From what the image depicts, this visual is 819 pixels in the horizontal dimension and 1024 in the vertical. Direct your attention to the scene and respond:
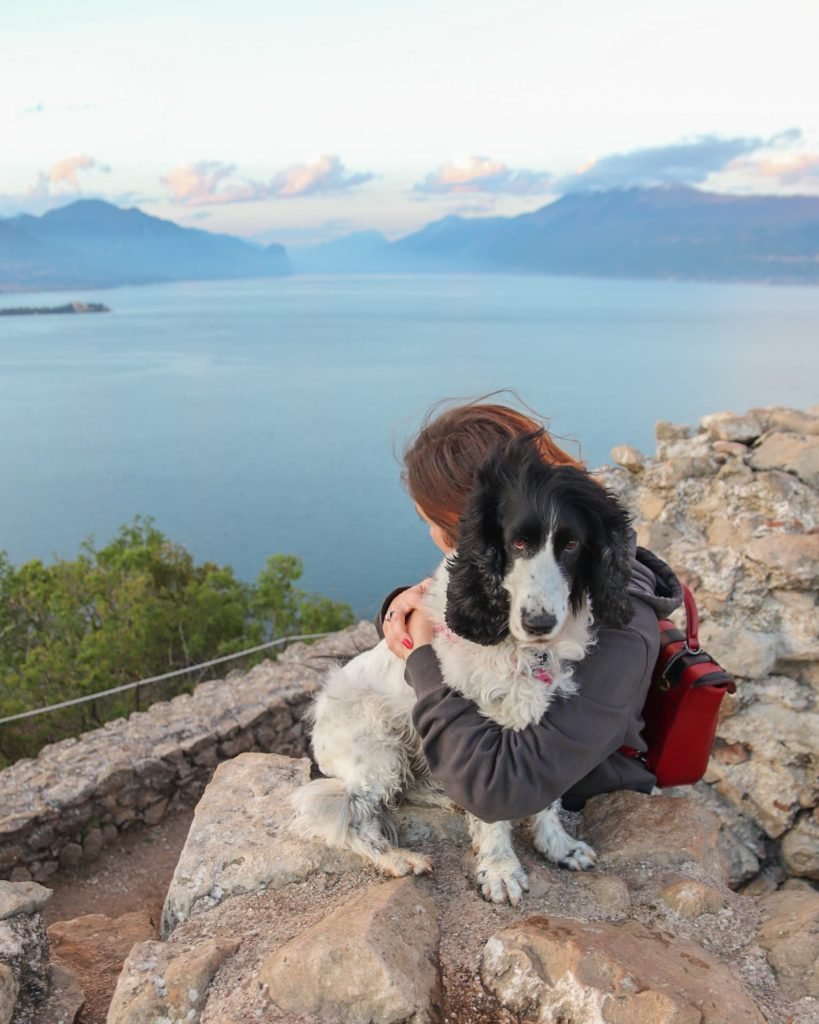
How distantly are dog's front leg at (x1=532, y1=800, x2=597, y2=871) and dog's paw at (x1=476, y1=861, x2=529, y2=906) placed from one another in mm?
231

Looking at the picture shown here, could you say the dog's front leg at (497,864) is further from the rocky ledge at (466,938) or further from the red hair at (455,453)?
the red hair at (455,453)

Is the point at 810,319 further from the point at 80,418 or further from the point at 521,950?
the point at 521,950

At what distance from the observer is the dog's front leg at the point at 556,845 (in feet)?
10.1

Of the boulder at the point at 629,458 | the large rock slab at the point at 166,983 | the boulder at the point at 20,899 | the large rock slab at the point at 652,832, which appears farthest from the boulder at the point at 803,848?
the boulder at the point at 20,899

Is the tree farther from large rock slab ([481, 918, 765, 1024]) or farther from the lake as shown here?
large rock slab ([481, 918, 765, 1024])

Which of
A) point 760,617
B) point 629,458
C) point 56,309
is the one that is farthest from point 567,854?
point 56,309

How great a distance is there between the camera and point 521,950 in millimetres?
2438

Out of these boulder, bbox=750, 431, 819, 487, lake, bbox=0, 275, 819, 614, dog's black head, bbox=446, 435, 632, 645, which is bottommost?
lake, bbox=0, 275, 819, 614

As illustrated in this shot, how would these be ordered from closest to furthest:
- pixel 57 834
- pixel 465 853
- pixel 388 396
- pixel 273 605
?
pixel 465 853 → pixel 57 834 → pixel 273 605 → pixel 388 396

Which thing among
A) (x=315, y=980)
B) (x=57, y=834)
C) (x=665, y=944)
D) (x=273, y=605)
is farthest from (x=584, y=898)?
(x=273, y=605)

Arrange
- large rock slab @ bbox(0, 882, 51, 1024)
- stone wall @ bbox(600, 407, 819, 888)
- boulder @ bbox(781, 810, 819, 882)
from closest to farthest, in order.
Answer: large rock slab @ bbox(0, 882, 51, 1024)
boulder @ bbox(781, 810, 819, 882)
stone wall @ bbox(600, 407, 819, 888)

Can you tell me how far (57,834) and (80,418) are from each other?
5396 centimetres

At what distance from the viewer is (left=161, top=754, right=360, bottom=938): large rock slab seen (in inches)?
123

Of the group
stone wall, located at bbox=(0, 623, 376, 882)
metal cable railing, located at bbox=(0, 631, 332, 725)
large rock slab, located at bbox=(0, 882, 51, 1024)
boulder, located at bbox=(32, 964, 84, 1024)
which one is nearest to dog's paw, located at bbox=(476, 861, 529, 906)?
boulder, located at bbox=(32, 964, 84, 1024)
